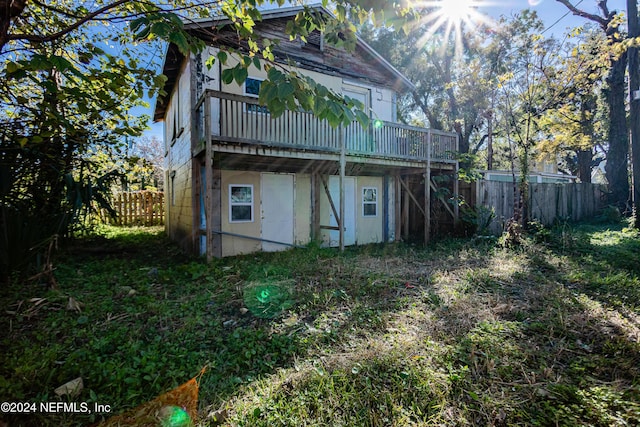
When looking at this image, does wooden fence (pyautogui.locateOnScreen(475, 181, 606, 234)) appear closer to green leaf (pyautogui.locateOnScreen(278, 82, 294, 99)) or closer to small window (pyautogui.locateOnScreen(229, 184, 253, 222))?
small window (pyautogui.locateOnScreen(229, 184, 253, 222))

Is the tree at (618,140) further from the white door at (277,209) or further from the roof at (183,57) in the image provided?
the white door at (277,209)

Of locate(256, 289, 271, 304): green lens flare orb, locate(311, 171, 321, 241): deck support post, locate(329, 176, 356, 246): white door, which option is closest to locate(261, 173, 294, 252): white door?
locate(311, 171, 321, 241): deck support post

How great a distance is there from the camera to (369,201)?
10.6 m

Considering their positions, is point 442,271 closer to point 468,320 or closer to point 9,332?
point 468,320

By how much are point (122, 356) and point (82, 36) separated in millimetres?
6301

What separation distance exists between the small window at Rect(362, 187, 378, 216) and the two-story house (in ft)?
0.11

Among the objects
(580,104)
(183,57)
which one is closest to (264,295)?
(183,57)

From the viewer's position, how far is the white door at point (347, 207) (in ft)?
32.4

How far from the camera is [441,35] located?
60.7 ft

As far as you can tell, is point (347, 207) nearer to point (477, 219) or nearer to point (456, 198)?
point (456, 198)

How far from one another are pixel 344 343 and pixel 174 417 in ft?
5.50

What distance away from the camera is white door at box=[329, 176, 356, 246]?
9875 mm

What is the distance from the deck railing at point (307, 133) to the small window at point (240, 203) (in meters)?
1.56

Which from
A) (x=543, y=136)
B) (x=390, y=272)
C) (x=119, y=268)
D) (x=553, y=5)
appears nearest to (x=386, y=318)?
(x=390, y=272)
